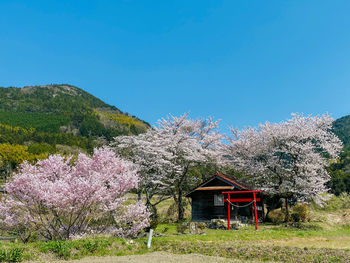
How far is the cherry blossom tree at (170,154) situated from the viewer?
28.8m

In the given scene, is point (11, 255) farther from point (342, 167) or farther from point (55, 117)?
point (55, 117)

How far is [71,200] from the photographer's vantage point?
568 inches

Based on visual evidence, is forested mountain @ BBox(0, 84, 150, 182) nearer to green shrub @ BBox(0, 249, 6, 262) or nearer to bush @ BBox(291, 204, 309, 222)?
bush @ BBox(291, 204, 309, 222)

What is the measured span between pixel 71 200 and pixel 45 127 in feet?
389

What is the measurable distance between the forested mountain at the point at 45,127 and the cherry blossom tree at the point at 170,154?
1614 inches

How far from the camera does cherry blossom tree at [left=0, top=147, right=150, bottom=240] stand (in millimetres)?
14391

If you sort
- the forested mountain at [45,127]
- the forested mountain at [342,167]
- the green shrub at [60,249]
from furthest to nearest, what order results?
the forested mountain at [45,127] < the forested mountain at [342,167] < the green shrub at [60,249]

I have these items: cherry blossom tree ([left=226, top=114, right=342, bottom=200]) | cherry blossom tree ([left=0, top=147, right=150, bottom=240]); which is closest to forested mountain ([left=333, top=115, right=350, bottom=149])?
A: cherry blossom tree ([left=226, top=114, right=342, bottom=200])

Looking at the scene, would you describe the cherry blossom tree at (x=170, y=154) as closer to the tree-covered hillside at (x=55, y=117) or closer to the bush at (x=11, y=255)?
the bush at (x=11, y=255)

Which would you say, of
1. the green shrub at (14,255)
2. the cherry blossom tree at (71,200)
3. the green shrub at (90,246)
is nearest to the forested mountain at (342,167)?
the cherry blossom tree at (71,200)

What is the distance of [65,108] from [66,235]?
6140 inches

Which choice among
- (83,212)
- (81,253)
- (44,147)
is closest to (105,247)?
(81,253)

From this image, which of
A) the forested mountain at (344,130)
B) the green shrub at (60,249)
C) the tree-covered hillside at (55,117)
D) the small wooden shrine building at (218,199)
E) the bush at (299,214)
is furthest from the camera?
the tree-covered hillside at (55,117)

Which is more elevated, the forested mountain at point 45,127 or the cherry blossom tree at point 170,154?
the forested mountain at point 45,127
